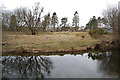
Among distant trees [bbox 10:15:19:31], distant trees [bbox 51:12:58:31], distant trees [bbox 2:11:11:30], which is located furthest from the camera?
distant trees [bbox 51:12:58:31]

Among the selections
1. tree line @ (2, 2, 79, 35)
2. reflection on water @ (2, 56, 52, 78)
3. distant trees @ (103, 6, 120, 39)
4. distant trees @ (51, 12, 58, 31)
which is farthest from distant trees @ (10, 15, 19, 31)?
distant trees @ (103, 6, 120, 39)

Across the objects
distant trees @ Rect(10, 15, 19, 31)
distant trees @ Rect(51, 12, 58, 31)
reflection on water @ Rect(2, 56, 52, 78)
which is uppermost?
distant trees @ Rect(51, 12, 58, 31)

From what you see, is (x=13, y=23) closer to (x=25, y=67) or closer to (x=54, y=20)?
(x=54, y=20)

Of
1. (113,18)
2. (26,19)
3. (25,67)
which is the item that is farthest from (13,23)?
(25,67)

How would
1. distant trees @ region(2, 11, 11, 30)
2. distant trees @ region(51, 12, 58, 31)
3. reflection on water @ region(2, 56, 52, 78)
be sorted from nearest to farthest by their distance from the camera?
reflection on water @ region(2, 56, 52, 78) → distant trees @ region(2, 11, 11, 30) → distant trees @ region(51, 12, 58, 31)

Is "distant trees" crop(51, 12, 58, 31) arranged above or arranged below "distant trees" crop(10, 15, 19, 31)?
above

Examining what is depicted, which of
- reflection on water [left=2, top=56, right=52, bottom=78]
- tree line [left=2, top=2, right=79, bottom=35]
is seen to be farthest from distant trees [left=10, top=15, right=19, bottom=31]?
reflection on water [left=2, top=56, right=52, bottom=78]

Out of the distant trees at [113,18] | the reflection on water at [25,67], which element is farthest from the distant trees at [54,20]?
the reflection on water at [25,67]

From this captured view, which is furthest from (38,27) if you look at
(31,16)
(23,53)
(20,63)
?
(20,63)

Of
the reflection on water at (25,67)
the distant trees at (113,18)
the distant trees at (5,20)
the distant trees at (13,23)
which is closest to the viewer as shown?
the reflection on water at (25,67)

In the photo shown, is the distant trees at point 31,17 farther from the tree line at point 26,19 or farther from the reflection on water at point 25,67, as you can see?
the reflection on water at point 25,67

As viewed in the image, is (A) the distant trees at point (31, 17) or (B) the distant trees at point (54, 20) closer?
(A) the distant trees at point (31, 17)

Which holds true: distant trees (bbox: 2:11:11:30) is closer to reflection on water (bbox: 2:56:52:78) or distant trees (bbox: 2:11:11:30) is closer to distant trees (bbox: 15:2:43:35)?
distant trees (bbox: 15:2:43:35)

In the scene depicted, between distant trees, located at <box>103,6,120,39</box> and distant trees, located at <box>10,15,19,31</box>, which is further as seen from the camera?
distant trees, located at <box>10,15,19,31</box>
